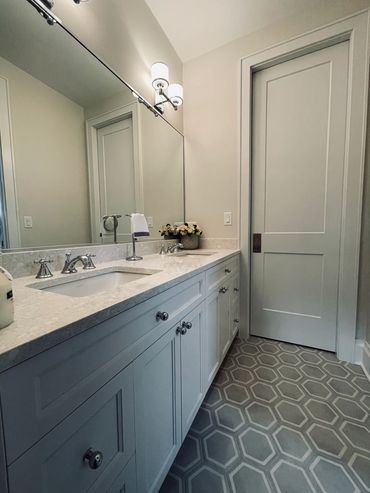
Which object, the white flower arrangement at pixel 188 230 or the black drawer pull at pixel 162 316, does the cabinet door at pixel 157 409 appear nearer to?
the black drawer pull at pixel 162 316

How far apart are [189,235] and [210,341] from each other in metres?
0.97

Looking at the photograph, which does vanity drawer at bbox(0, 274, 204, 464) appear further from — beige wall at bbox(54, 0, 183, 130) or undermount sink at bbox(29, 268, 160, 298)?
beige wall at bbox(54, 0, 183, 130)

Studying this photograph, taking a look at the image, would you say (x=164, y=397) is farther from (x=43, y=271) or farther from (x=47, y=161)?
(x=47, y=161)

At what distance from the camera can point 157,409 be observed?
716 millimetres

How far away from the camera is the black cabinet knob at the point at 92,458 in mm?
464

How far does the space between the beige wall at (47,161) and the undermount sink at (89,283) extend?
221 mm

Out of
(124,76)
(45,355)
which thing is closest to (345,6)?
(124,76)

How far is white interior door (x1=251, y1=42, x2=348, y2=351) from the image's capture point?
1.58 metres

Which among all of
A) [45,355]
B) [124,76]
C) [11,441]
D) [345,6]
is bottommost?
[11,441]

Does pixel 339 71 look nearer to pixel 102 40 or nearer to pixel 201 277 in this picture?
pixel 102 40

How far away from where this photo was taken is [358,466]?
2.90 feet

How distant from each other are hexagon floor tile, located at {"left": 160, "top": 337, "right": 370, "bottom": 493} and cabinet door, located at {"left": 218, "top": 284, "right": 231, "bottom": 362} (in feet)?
0.62

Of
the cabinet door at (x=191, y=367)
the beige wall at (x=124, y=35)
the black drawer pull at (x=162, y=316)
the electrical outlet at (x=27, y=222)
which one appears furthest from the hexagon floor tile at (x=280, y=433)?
the beige wall at (x=124, y=35)

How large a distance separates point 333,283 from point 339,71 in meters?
1.52
